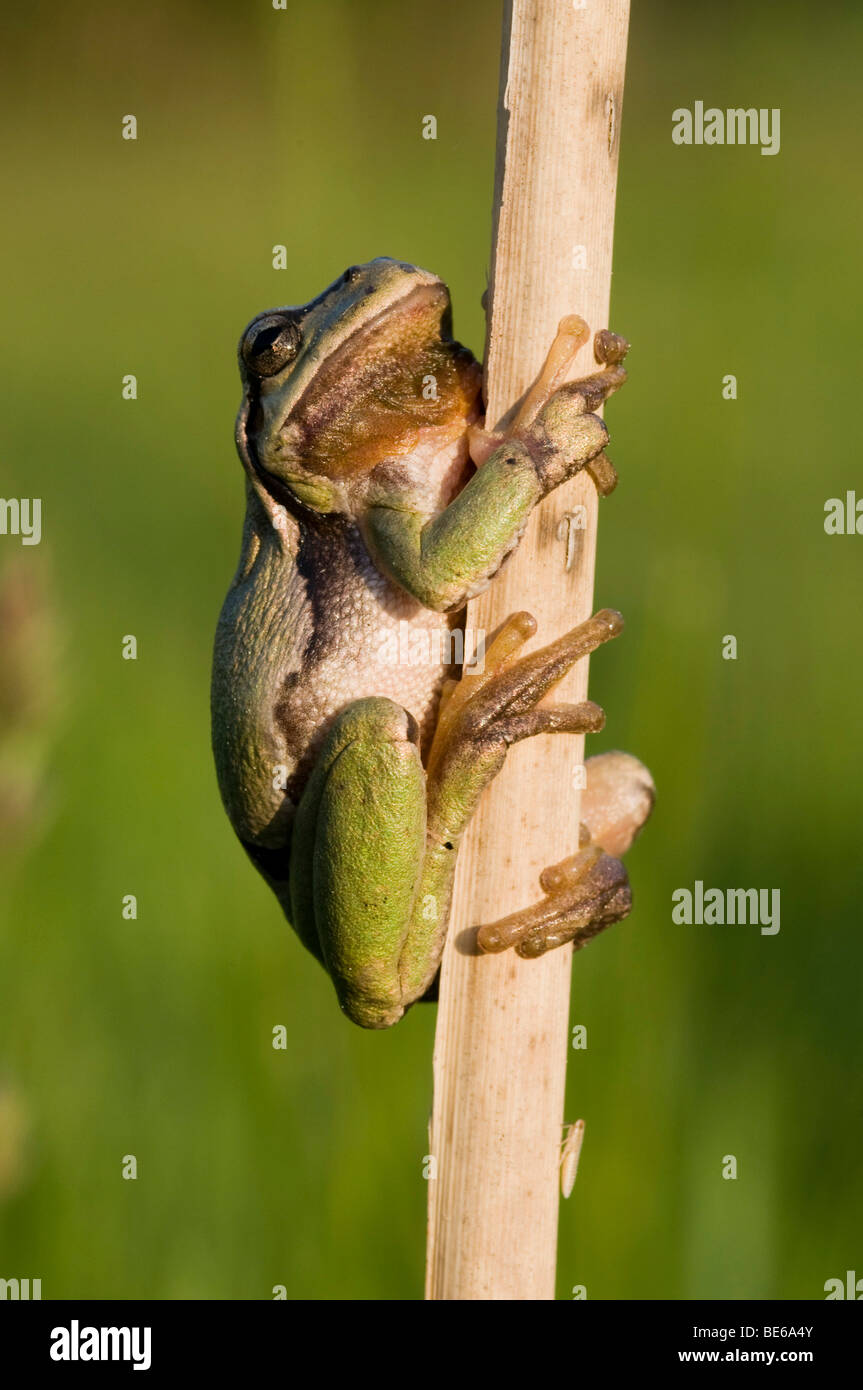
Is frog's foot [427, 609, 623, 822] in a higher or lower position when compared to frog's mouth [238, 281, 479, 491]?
lower

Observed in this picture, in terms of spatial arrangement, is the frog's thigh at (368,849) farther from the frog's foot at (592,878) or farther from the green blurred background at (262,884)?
the green blurred background at (262,884)

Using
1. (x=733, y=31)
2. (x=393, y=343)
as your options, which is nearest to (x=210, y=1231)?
(x=393, y=343)

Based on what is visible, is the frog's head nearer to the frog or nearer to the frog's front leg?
the frog

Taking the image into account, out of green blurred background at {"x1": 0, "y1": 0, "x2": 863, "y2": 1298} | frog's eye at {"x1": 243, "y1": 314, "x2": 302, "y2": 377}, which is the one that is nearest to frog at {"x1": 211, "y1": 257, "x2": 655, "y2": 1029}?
frog's eye at {"x1": 243, "y1": 314, "x2": 302, "y2": 377}

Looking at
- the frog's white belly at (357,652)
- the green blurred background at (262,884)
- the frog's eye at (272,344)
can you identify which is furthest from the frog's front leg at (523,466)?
the green blurred background at (262,884)

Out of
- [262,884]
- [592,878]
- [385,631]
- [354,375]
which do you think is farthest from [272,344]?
[262,884]

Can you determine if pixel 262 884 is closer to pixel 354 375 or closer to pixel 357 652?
pixel 357 652

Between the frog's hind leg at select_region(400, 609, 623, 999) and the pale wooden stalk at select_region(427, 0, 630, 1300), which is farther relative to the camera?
the frog's hind leg at select_region(400, 609, 623, 999)
